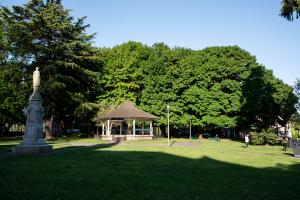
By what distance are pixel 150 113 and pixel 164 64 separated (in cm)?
788

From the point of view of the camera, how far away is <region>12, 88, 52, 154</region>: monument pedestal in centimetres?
2330

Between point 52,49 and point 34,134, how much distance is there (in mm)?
22238

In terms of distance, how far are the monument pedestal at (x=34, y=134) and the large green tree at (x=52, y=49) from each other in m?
18.5

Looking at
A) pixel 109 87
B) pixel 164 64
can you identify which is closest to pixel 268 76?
pixel 164 64

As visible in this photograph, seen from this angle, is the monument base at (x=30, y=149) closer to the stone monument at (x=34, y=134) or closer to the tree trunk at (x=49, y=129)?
the stone monument at (x=34, y=134)

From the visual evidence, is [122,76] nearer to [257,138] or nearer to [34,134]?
[257,138]

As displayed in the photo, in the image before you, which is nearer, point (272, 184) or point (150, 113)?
point (272, 184)

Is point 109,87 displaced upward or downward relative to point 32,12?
downward

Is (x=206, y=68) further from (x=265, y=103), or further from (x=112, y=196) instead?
(x=112, y=196)

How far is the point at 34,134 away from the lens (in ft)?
78.8

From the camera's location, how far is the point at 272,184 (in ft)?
39.3

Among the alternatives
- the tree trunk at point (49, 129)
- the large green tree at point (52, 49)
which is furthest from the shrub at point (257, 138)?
the tree trunk at point (49, 129)

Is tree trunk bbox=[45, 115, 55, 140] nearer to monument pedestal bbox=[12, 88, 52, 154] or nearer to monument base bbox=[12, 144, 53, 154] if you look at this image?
monument pedestal bbox=[12, 88, 52, 154]

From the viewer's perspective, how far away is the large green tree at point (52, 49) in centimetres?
4394
